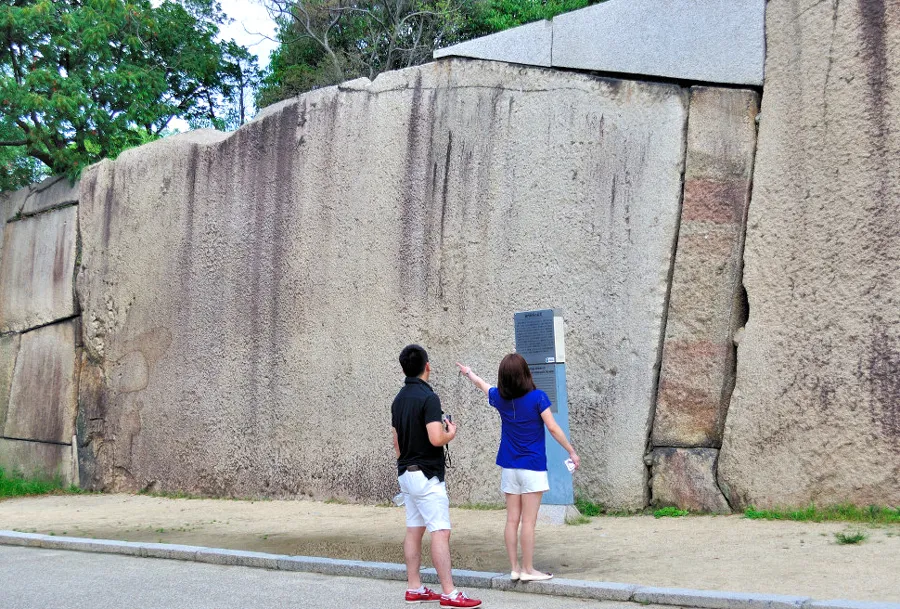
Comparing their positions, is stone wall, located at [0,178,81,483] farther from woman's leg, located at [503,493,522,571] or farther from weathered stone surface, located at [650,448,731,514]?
woman's leg, located at [503,493,522,571]

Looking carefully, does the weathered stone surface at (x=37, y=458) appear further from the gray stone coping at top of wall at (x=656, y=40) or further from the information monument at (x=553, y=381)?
the gray stone coping at top of wall at (x=656, y=40)

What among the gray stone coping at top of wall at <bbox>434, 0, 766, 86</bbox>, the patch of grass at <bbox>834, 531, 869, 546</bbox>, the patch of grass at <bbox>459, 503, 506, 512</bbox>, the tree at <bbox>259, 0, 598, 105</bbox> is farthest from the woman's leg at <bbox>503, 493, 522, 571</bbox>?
the tree at <bbox>259, 0, 598, 105</bbox>

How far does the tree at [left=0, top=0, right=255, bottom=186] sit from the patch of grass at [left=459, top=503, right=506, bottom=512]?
8074 mm

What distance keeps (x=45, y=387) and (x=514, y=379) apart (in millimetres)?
9765

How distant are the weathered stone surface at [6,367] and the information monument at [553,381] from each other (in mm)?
9211

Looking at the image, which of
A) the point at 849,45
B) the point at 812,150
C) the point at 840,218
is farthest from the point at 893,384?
the point at 849,45

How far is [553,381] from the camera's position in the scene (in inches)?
325

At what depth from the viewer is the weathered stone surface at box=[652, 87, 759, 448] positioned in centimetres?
852

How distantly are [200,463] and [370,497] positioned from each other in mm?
2630

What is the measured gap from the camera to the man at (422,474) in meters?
5.50

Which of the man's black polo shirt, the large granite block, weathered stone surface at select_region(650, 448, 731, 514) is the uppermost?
the large granite block

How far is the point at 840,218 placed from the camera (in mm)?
7828

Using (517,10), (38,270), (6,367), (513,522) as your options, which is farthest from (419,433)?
(517,10)

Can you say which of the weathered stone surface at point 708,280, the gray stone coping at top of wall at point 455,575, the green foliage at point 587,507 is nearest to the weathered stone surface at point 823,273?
the weathered stone surface at point 708,280
